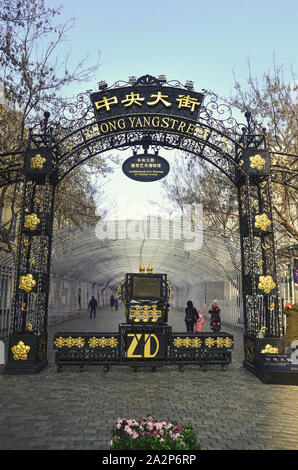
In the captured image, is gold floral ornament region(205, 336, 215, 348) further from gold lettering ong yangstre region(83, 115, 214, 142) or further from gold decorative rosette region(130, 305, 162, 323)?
gold lettering ong yangstre region(83, 115, 214, 142)

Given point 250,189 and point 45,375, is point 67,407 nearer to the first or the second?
point 45,375

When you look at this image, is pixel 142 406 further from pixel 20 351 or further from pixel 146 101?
pixel 146 101

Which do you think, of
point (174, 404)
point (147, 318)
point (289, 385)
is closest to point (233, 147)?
point (147, 318)

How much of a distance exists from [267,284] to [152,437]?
6.03m

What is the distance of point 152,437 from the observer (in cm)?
285

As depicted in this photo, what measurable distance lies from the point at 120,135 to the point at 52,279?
12830mm

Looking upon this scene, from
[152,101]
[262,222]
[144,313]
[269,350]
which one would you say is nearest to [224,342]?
[269,350]

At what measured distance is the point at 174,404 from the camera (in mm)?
6023

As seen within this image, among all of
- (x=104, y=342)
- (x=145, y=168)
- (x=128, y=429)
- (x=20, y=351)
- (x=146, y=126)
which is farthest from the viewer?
(x=146, y=126)

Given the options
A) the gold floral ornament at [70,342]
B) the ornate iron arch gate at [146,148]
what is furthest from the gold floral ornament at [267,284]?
the gold floral ornament at [70,342]

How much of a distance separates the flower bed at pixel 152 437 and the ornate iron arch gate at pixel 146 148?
5911 millimetres

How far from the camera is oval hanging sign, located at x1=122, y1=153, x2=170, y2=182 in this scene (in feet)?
29.7

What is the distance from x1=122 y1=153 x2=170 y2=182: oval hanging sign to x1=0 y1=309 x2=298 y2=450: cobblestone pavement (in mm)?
5052

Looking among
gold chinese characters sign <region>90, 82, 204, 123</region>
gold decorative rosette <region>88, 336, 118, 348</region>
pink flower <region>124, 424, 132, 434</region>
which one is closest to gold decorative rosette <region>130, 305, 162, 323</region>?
gold decorative rosette <region>88, 336, 118, 348</region>
